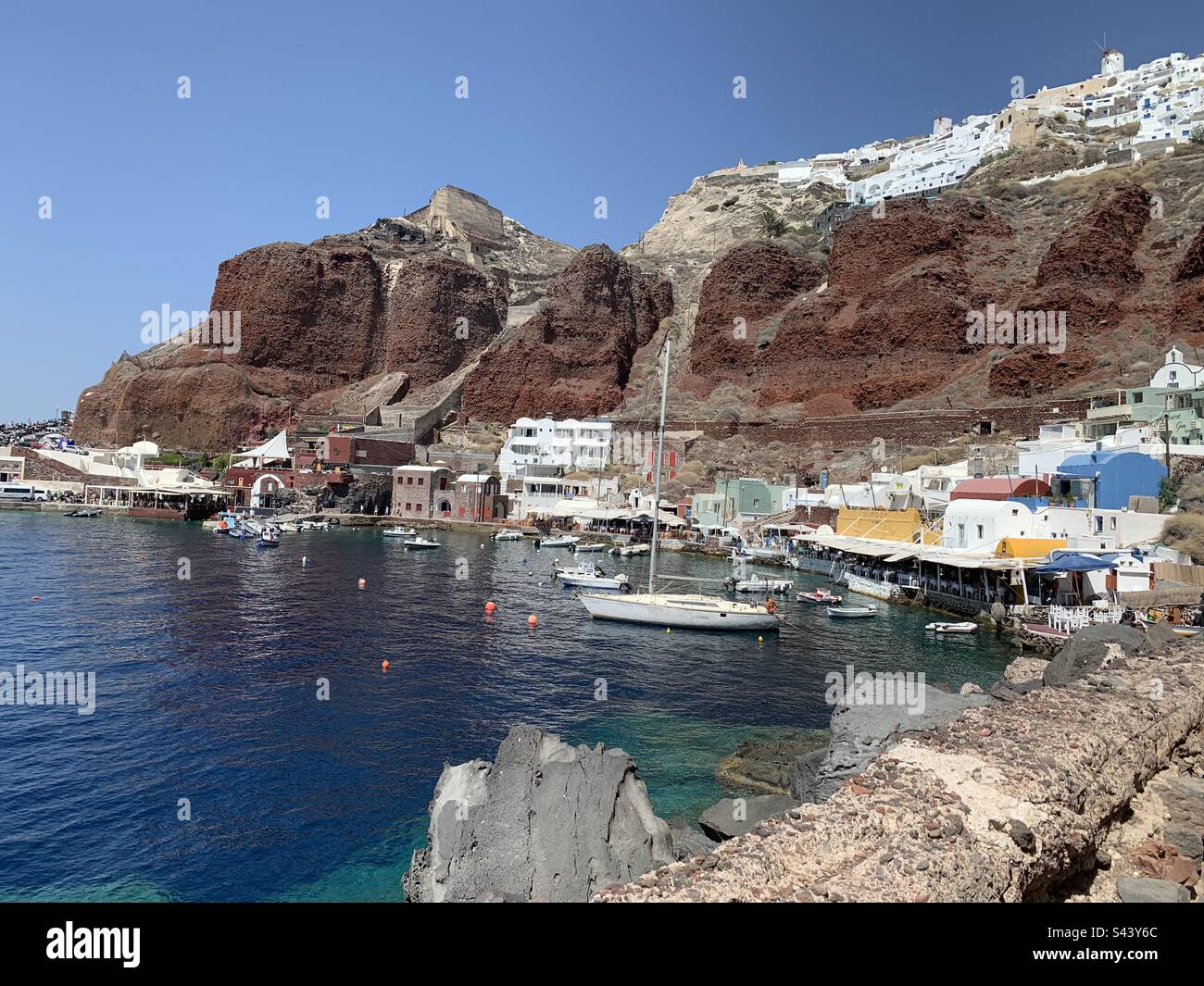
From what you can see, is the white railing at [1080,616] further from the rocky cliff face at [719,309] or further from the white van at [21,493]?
the white van at [21,493]

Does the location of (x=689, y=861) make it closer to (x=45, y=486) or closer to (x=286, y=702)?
(x=286, y=702)

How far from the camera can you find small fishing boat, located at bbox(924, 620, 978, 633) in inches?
1337

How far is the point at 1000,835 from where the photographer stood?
840cm

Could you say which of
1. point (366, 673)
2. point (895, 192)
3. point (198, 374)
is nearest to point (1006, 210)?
point (895, 192)

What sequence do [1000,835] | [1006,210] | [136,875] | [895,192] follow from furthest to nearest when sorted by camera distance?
[895,192]
[1006,210]
[136,875]
[1000,835]

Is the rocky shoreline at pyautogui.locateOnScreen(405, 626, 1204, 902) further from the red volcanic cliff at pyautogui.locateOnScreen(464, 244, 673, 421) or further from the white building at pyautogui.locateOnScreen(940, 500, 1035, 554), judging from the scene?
the red volcanic cliff at pyautogui.locateOnScreen(464, 244, 673, 421)

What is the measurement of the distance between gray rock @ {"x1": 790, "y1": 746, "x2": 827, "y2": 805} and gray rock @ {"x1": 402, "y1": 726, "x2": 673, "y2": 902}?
13.5ft

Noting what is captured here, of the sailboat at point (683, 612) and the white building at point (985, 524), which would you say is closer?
the sailboat at point (683, 612)

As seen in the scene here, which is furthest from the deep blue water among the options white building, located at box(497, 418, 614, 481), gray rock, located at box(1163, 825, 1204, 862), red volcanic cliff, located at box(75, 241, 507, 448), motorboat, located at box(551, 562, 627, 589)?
red volcanic cliff, located at box(75, 241, 507, 448)

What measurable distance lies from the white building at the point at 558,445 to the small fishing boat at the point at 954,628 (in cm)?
5649

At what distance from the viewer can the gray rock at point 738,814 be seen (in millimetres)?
13516

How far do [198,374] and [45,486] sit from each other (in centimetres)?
2580

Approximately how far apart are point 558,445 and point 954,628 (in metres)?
61.8

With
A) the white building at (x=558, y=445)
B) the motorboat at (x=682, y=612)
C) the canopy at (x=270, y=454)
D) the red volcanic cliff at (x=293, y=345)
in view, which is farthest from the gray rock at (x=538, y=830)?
the red volcanic cliff at (x=293, y=345)
